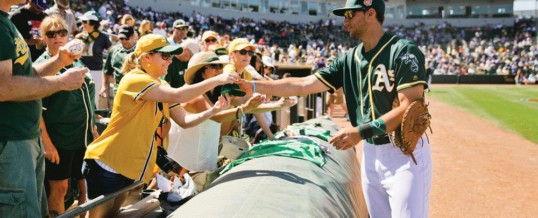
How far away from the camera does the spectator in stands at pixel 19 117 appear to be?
9.19ft

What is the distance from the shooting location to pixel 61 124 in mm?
4809

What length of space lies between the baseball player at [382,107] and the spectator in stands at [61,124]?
235 centimetres

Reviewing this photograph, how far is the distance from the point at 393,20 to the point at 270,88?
6206 centimetres

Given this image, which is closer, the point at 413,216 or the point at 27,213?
the point at 27,213

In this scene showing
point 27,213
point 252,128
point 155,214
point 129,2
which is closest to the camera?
point 27,213

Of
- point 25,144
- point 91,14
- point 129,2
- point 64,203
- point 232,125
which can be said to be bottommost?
point 64,203

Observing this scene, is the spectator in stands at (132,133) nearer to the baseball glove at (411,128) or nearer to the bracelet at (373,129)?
the bracelet at (373,129)

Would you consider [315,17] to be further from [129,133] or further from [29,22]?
[129,133]

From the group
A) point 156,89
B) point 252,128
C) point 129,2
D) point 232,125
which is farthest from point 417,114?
point 129,2

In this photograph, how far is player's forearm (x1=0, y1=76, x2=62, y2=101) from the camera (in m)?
2.78

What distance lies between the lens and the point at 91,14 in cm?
814

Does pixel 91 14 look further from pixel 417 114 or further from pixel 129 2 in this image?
pixel 129 2

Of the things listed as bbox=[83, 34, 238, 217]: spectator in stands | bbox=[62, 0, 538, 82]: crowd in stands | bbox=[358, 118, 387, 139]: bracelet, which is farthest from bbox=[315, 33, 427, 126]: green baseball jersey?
bbox=[62, 0, 538, 82]: crowd in stands

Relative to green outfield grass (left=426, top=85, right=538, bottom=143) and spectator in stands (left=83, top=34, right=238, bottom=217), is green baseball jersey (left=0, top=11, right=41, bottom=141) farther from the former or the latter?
green outfield grass (left=426, top=85, right=538, bottom=143)
